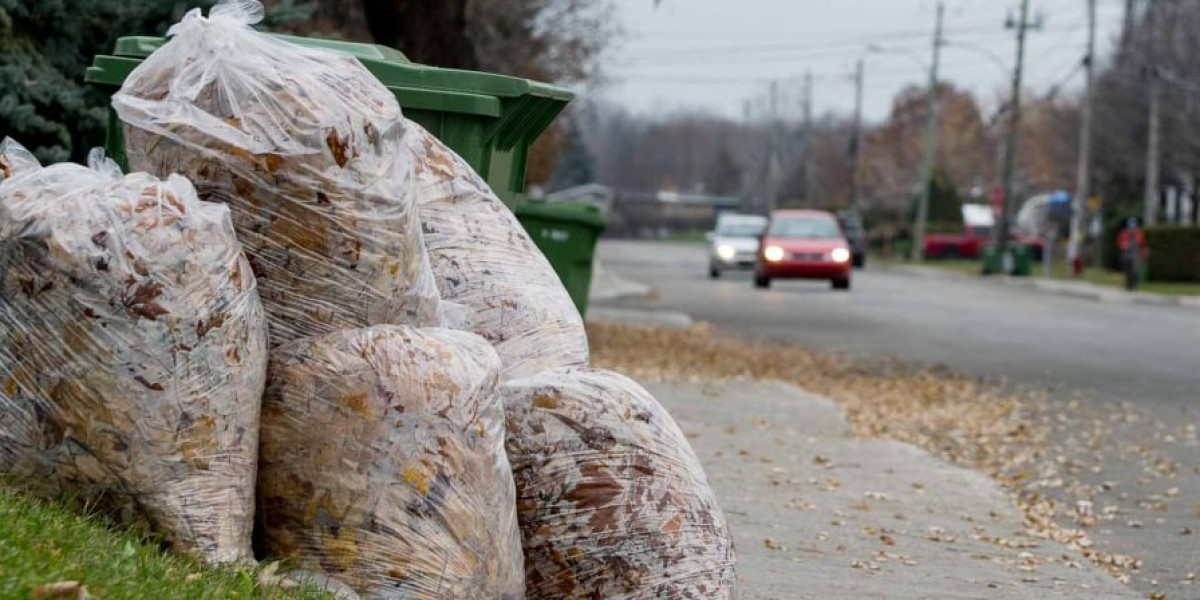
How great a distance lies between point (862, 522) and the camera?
795 cm

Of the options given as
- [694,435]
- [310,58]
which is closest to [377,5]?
[694,435]

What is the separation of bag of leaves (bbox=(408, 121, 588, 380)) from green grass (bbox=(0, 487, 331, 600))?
134 centimetres

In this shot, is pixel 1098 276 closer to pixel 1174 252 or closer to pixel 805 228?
pixel 1174 252

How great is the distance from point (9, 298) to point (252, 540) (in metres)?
0.77

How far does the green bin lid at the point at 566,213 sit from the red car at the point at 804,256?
69.1 ft

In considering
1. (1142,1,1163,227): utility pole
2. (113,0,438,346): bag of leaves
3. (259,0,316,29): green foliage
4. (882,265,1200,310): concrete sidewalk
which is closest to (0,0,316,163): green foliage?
(259,0,316,29): green foliage

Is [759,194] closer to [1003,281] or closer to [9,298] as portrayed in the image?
[1003,281]

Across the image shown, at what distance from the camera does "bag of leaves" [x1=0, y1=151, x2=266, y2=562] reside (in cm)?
388

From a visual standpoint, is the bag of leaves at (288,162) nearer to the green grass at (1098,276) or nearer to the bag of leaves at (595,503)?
the bag of leaves at (595,503)

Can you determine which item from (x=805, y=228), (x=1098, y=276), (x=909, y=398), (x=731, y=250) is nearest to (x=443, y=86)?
(x=909, y=398)

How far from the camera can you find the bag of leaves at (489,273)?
205 inches

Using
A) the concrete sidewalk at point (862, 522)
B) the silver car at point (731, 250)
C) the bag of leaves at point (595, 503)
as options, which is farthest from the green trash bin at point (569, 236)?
the silver car at point (731, 250)

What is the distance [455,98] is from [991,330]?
16470 millimetres

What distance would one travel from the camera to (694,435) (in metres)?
10.4
